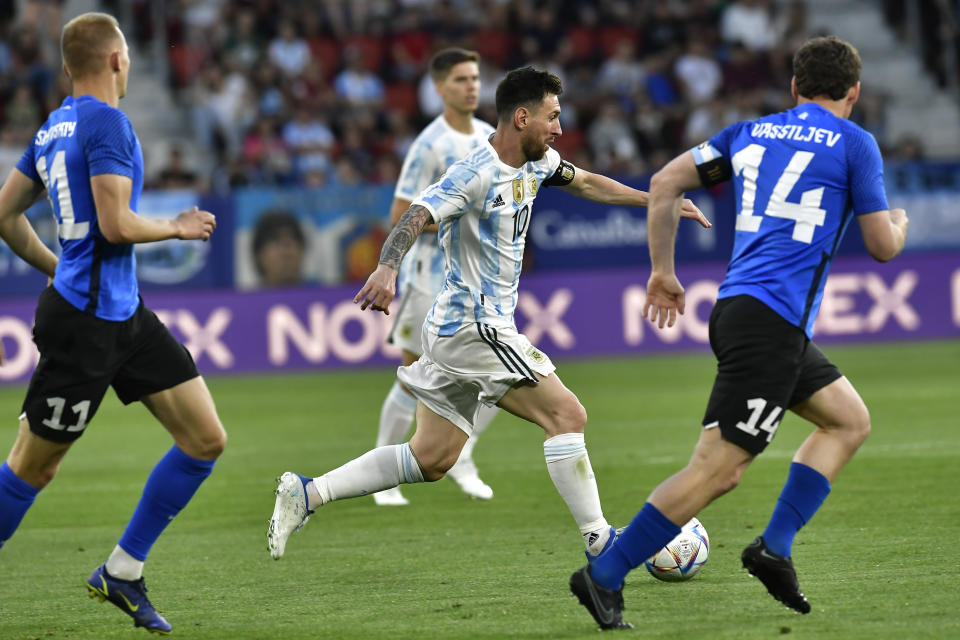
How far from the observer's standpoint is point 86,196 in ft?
17.3

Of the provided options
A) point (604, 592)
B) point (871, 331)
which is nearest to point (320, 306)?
point (871, 331)

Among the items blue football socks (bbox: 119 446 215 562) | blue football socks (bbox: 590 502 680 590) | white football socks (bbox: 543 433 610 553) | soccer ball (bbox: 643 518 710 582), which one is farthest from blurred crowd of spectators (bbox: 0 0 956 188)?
blue football socks (bbox: 590 502 680 590)

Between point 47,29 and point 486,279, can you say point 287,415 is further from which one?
point 47,29

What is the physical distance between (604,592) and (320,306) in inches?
487

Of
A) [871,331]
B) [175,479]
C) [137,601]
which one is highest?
[175,479]

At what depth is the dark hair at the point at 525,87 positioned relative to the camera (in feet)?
19.8

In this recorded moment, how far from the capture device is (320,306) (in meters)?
17.2

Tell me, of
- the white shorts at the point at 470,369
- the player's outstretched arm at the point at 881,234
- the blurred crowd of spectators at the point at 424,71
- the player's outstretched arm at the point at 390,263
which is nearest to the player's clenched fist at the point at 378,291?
the player's outstretched arm at the point at 390,263

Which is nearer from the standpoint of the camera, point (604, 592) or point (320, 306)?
point (604, 592)

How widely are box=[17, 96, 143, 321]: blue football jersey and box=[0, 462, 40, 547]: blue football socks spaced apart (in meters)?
0.73

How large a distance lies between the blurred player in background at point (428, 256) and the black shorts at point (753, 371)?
3.60m

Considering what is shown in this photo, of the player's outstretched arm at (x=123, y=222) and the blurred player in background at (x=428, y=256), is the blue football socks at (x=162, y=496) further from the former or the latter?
the blurred player in background at (x=428, y=256)

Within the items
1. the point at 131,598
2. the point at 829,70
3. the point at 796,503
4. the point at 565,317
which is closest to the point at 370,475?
the point at 131,598

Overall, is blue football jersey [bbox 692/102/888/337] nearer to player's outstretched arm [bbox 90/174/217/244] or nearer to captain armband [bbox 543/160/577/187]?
captain armband [bbox 543/160/577/187]
